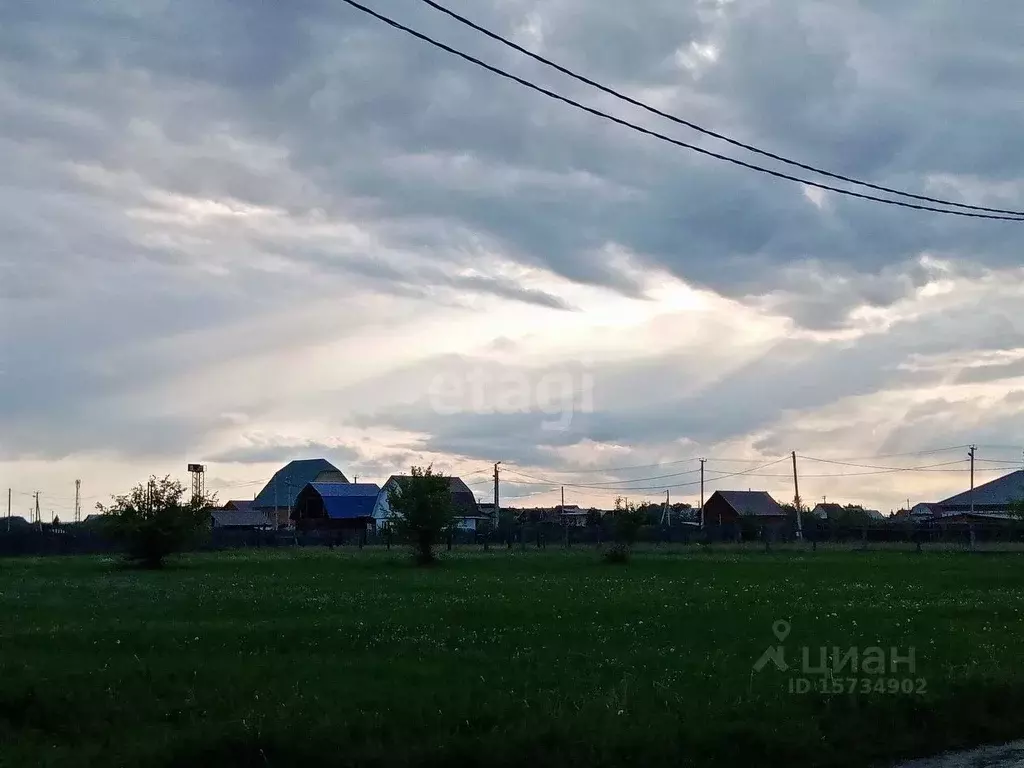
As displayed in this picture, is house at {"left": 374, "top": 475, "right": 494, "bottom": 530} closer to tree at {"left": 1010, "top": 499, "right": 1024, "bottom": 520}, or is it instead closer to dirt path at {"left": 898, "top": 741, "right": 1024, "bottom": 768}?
tree at {"left": 1010, "top": 499, "right": 1024, "bottom": 520}

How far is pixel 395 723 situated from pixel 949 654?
922cm

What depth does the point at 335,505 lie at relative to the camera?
124 metres

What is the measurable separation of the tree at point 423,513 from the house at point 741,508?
78.3 metres

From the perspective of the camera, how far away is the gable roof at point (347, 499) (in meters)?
123

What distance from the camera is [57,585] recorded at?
33906mm

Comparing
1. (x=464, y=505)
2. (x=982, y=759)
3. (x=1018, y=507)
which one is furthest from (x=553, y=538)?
(x=982, y=759)

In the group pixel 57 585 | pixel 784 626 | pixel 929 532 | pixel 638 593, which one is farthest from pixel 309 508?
pixel 784 626

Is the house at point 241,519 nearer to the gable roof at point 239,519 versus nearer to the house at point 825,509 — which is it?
the gable roof at point 239,519

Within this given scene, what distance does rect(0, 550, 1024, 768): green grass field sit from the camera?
403 inches

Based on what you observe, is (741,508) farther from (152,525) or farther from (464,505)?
(152,525)

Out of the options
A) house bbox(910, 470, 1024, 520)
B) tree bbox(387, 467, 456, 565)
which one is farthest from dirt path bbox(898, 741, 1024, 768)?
house bbox(910, 470, 1024, 520)

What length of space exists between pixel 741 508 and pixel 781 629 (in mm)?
114023

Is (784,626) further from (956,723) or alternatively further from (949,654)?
(956,723)

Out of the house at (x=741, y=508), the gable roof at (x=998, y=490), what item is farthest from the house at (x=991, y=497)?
the house at (x=741, y=508)
